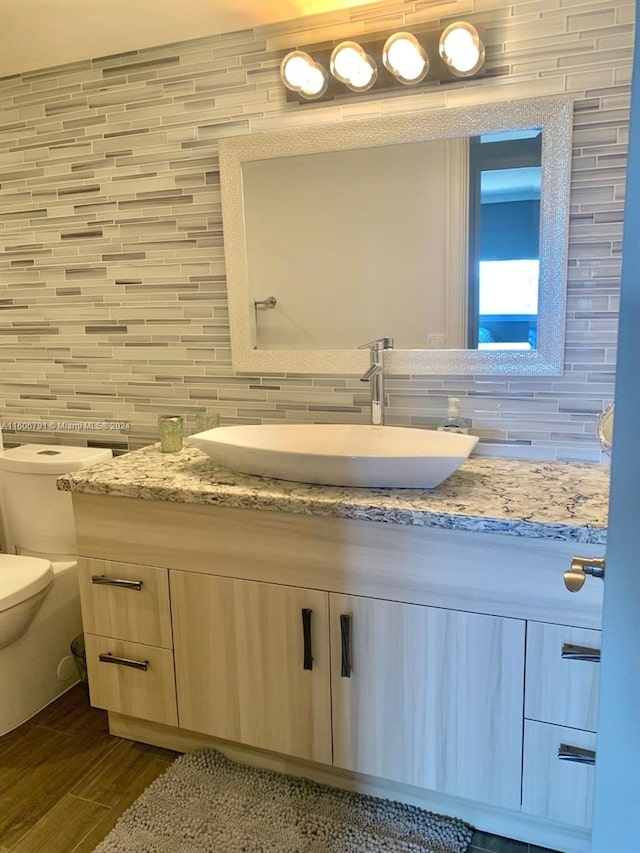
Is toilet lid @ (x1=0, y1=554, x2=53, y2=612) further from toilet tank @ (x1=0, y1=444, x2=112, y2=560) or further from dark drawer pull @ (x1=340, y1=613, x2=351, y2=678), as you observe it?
dark drawer pull @ (x1=340, y1=613, x2=351, y2=678)

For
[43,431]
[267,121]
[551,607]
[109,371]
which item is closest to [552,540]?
[551,607]

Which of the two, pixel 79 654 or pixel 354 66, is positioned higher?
pixel 354 66

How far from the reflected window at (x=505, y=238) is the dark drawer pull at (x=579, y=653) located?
78 cm

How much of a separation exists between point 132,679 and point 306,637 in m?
0.58

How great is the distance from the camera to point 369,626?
1.46 meters

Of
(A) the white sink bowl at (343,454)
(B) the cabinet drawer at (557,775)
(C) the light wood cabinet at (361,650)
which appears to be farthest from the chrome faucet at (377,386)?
(B) the cabinet drawer at (557,775)

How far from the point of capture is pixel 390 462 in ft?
4.62

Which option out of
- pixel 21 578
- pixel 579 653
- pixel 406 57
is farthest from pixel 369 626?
pixel 406 57

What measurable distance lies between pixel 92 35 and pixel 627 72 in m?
1.53

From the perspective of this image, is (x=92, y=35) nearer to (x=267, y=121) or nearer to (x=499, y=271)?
(x=267, y=121)

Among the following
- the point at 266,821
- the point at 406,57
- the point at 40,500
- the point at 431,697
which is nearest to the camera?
the point at 431,697

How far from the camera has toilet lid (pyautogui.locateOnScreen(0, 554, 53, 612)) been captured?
1.78 meters

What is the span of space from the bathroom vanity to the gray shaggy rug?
0.05 meters

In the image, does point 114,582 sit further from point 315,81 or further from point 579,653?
point 315,81
